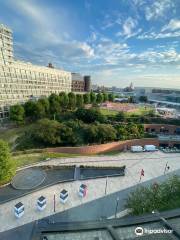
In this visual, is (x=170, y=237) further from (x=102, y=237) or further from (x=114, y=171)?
(x=114, y=171)

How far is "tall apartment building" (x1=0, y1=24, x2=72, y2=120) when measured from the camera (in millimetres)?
51344

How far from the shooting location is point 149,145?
33.2m

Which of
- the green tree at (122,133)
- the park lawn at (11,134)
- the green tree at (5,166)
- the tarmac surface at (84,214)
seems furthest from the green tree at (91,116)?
the green tree at (5,166)

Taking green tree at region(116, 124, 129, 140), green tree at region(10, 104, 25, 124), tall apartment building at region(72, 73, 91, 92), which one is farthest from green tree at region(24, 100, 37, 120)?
tall apartment building at region(72, 73, 91, 92)

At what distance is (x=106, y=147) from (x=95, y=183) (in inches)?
463

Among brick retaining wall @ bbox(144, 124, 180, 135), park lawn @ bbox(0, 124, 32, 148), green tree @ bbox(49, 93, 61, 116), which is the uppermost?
green tree @ bbox(49, 93, 61, 116)

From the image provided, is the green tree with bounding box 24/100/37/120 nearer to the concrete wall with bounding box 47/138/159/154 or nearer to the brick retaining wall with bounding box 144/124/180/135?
the concrete wall with bounding box 47/138/159/154

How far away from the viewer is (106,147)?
3209cm

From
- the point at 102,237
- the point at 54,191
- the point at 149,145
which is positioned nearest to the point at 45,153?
the point at 54,191

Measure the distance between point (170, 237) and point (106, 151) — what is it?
2409 cm

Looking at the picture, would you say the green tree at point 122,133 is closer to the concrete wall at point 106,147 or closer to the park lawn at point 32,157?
the concrete wall at point 106,147

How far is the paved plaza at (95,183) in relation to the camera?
15.7m

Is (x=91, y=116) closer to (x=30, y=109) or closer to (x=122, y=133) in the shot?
(x=122, y=133)

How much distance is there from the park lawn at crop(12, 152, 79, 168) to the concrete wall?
116cm
